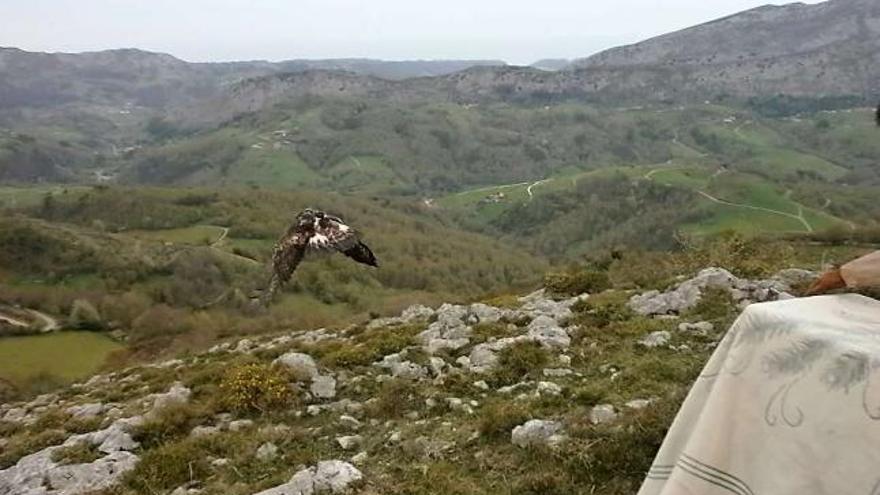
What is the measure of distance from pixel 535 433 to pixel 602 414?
2.54 ft

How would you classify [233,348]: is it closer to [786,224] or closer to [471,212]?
[786,224]

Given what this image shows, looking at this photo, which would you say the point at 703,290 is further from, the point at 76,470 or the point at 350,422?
the point at 76,470

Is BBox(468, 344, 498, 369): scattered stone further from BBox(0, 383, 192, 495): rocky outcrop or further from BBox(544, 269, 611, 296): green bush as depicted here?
BBox(544, 269, 611, 296): green bush

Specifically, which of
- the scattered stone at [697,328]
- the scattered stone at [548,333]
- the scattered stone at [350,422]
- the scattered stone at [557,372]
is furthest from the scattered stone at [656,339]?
the scattered stone at [350,422]

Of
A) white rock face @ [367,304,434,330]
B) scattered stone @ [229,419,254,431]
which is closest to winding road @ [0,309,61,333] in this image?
white rock face @ [367,304,434,330]

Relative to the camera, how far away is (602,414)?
7688mm

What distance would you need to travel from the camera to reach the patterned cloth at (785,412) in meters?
3.26

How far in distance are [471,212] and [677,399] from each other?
585 feet

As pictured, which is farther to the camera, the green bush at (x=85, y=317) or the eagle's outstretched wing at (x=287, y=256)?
the green bush at (x=85, y=317)

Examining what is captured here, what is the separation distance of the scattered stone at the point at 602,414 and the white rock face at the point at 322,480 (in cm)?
249

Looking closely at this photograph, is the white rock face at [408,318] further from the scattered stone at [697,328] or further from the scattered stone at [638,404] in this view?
the scattered stone at [638,404]

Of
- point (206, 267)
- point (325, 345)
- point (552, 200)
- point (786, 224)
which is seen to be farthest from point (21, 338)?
point (552, 200)

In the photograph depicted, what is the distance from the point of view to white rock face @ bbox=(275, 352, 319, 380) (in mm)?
10914

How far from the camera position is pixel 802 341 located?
11.8ft
